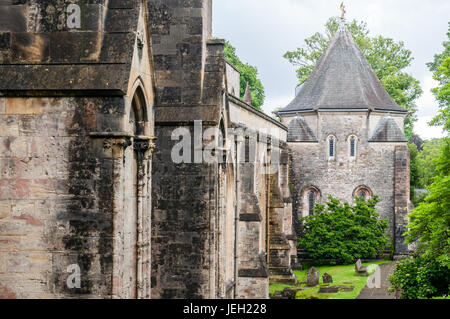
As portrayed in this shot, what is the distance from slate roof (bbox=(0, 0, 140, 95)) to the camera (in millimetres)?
7676

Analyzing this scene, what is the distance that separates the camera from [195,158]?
1170cm

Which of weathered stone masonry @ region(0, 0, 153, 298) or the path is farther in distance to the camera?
the path

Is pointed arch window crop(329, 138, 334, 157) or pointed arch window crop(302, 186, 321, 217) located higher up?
pointed arch window crop(329, 138, 334, 157)

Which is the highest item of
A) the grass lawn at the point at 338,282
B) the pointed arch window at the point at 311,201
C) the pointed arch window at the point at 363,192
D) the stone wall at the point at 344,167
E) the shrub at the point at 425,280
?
the stone wall at the point at 344,167

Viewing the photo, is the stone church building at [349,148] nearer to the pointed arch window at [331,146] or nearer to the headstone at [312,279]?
the pointed arch window at [331,146]

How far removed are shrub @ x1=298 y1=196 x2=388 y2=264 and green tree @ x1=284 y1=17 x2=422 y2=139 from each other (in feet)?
43.5

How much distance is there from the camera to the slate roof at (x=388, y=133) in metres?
36.3

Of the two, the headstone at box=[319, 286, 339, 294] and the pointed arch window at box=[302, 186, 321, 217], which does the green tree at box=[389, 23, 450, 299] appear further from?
the pointed arch window at box=[302, 186, 321, 217]

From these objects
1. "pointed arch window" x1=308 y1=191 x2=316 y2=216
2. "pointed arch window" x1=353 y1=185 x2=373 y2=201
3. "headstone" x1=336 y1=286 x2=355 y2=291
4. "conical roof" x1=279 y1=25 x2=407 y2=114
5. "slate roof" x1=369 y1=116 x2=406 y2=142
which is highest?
"conical roof" x1=279 y1=25 x2=407 y2=114

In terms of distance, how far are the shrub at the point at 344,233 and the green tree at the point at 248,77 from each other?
1732 centimetres

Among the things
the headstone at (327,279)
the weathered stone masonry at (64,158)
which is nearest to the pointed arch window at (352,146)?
the headstone at (327,279)

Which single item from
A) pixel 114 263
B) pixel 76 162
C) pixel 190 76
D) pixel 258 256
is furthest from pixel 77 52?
pixel 258 256

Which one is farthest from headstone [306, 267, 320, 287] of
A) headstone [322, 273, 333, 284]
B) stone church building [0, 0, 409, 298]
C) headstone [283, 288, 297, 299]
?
stone church building [0, 0, 409, 298]

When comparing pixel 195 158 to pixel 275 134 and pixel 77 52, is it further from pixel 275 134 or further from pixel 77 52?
pixel 275 134
